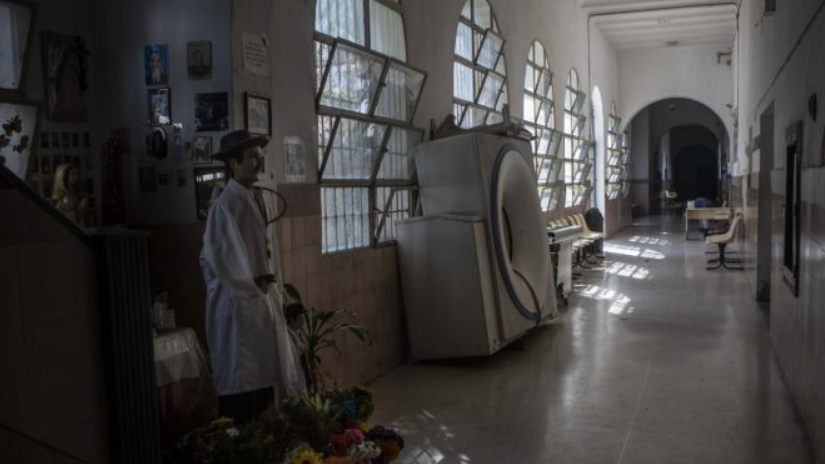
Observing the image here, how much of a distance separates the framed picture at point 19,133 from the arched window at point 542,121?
6444 mm

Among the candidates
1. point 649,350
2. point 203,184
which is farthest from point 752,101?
point 203,184

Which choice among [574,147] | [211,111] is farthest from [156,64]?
[574,147]

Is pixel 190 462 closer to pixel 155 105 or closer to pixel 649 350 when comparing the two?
pixel 155 105

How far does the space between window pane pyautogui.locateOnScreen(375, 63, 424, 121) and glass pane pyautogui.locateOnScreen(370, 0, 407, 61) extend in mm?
134

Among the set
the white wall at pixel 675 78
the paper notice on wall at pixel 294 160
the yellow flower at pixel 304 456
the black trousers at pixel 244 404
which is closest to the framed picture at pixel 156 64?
the paper notice on wall at pixel 294 160

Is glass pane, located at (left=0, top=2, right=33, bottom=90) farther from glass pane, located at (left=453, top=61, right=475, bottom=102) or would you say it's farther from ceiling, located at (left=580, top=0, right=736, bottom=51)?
ceiling, located at (left=580, top=0, right=736, bottom=51)

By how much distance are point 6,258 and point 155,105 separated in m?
1.88

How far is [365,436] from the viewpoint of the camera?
10.1 feet

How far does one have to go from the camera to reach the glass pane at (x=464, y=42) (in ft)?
21.9

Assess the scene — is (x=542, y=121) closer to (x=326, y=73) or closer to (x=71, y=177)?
(x=326, y=73)

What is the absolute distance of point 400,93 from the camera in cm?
548

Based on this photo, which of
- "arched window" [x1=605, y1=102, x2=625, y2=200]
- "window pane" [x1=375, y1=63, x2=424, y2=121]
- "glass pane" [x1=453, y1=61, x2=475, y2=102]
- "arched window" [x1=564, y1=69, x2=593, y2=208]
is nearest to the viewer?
"window pane" [x1=375, y1=63, x2=424, y2=121]

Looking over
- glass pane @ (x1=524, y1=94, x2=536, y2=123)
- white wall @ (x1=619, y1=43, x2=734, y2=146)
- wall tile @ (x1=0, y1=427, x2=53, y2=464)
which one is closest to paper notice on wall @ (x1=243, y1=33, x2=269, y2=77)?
wall tile @ (x1=0, y1=427, x2=53, y2=464)

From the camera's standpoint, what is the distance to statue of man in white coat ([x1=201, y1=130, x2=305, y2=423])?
3.03m
